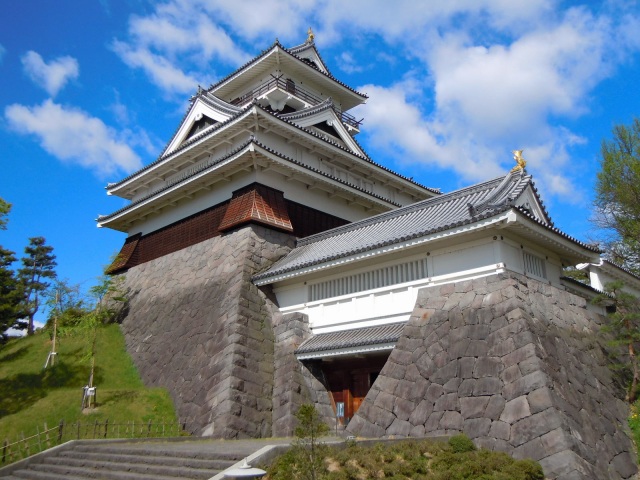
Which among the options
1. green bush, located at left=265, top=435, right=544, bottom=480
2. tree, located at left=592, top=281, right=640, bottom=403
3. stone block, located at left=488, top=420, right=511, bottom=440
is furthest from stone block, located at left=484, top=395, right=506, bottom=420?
tree, located at left=592, top=281, right=640, bottom=403

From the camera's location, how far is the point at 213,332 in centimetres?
1518

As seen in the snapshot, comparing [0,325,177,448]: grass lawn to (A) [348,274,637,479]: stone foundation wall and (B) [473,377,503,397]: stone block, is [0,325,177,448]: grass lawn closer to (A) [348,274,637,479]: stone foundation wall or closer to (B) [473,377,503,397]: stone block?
(A) [348,274,637,479]: stone foundation wall

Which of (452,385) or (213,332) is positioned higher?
(213,332)

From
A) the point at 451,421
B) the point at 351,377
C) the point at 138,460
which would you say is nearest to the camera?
the point at 451,421

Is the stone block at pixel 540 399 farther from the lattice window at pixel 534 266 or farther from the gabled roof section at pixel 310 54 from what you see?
the gabled roof section at pixel 310 54

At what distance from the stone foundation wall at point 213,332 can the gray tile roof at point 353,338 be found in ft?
5.04

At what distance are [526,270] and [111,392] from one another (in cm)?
1172

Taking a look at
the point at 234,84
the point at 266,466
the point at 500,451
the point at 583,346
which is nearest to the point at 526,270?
the point at 583,346

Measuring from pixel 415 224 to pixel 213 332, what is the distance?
6658 mm

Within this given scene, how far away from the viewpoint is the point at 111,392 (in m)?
14.8

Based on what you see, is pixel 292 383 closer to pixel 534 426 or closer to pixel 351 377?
pixel 351 377

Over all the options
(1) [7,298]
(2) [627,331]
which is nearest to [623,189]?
(2) [627,331]

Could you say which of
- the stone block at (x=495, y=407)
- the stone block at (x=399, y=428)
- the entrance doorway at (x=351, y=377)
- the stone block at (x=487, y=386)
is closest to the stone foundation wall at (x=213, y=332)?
the entrance doorway at (x=351, y=377)

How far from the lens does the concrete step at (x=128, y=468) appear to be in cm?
870
